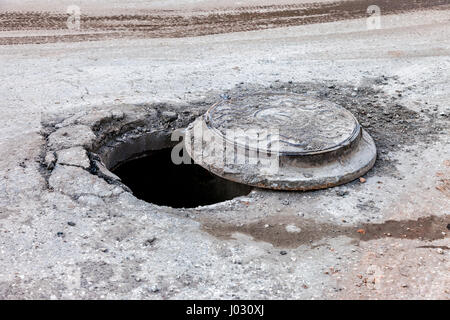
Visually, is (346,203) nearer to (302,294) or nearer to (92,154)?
(302,294)

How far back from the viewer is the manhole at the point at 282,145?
4.19 m

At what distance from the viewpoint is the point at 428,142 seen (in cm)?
498

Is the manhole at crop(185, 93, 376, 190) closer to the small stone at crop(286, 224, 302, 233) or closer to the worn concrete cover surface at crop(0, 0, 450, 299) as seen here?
the worn concrete cover surface at crop(0, 0, 450, 299)

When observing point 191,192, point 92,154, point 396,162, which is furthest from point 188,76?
point 396,162

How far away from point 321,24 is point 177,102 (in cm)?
393

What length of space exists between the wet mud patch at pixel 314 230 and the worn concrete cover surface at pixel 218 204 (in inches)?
0.5

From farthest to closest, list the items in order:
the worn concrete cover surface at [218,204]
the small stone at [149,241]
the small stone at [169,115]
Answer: the small stone at [169,115], the small stone at [149,241], the worn concrete cover surface at [218,204]

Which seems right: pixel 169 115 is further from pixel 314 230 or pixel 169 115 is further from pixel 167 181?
pixel 314 230

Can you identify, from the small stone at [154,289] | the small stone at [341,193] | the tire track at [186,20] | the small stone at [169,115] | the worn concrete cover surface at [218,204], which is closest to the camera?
the small stone at [154,289]

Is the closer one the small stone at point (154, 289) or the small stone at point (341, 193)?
the small stone at point (154, 289)

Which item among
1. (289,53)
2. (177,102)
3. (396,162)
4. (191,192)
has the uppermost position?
(289,53)

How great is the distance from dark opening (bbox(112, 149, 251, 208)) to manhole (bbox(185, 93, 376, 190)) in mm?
545

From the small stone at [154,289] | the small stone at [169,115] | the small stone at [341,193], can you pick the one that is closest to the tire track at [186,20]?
the small stone at [169,115]

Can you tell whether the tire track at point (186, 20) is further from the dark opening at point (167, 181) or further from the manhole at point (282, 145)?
the manhole at point (282, 145)
